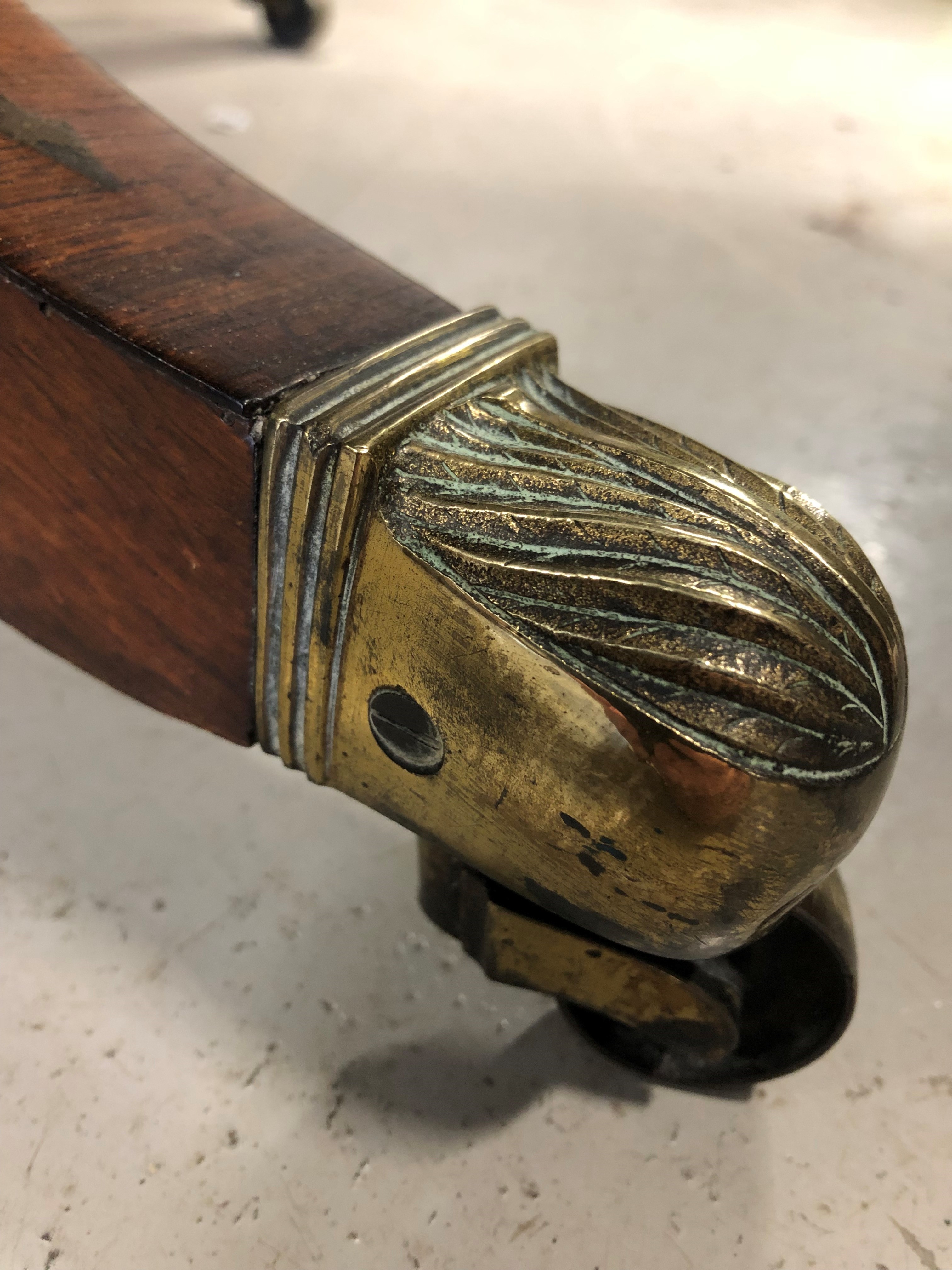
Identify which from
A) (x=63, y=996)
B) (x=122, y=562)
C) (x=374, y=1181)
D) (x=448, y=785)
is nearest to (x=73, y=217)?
(x=122, y=562)

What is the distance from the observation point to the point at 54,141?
77cm

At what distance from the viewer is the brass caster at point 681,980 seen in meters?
0.69

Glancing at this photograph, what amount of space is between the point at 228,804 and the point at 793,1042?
0.52 m

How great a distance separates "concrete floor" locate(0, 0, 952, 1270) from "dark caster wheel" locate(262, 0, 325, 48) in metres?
0.81

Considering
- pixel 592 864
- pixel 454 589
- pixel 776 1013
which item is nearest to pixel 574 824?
pixel 592 864

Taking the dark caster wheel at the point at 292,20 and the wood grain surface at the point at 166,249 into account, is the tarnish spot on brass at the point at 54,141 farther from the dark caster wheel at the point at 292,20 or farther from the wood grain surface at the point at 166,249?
the dark caster wheel at the point at 292,20

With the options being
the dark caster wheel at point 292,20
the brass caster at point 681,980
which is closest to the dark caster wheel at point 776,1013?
the brass caster at point 681,980

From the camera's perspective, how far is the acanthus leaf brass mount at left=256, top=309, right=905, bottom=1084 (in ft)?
1.74

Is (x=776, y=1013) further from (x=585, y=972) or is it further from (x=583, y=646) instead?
(x=583, y=646)

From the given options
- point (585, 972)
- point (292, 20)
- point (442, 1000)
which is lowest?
point (442, 1000)

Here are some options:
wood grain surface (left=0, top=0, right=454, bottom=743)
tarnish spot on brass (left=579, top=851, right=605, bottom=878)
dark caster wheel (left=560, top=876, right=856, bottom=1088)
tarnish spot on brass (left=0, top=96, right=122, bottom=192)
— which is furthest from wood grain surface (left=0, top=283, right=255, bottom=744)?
dark caster wheel (left=560, top=876, right=856, bottom=1088)

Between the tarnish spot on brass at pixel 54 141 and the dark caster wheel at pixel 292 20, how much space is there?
5.15 feet

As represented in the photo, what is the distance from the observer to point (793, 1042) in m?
0.75

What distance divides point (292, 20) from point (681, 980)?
213 centimetres
